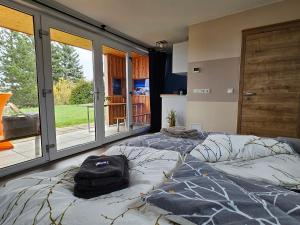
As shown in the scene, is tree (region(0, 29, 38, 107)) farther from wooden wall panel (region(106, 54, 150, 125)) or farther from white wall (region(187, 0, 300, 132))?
white wall (region(187, 0, 300, 132))

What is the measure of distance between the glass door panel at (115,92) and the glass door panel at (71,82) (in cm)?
94

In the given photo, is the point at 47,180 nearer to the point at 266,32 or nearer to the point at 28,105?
the point at 28,105

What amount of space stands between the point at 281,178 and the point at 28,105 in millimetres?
2848

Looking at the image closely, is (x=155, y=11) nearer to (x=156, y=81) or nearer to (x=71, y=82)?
(x=71, y=82)

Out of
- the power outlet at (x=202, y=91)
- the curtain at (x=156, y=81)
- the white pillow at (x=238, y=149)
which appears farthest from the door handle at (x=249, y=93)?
the curtain at (x=156, y=81)

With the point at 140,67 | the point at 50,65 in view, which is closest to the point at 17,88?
the point at 50,65

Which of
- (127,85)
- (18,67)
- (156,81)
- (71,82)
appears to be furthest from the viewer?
(156,81)

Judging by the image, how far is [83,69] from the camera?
131 inches

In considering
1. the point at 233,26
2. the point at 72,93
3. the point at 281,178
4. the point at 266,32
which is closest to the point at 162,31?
the point at 233,26

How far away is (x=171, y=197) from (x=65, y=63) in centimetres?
310

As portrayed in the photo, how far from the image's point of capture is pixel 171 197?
63 cm

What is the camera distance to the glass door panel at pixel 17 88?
227 centimetres

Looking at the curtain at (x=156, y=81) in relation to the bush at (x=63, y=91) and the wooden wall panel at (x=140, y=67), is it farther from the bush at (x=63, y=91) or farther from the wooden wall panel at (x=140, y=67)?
the bush at (x=63, y=91)

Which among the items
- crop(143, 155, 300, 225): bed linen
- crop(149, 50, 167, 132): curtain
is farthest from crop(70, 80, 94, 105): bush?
crop(143, 155, 300, 225): bed linen
